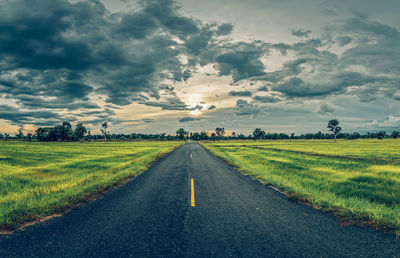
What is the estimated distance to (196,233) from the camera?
14.4 feet

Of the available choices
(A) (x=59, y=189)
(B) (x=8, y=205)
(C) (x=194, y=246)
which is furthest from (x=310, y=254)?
(A) (x=59, y=189)

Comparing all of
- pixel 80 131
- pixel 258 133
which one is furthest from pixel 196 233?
pixel 258 133

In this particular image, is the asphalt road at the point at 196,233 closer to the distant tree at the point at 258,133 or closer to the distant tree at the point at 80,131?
the distant tree at the point at 80,131

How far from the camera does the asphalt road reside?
367 centimetres

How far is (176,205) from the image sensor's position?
6406 millimetres

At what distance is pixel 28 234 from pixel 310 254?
6143mm

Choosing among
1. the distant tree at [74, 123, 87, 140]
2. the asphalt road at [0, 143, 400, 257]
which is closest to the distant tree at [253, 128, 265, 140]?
the distant tree at [74, 123, 87, 140]

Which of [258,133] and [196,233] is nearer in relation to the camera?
[196,233]

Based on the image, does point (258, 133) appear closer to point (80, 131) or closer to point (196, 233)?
point (80, 131)

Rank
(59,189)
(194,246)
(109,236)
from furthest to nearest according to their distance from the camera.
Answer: (59,189), (109,236), (194,246)

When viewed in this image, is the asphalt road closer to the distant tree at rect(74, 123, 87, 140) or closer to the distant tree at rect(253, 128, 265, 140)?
the distant tree at rect(74, 123, 87, 140)

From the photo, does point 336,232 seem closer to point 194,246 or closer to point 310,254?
point 310,254

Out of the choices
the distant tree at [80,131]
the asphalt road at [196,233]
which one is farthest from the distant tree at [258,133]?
the asphalt road at [196,233]

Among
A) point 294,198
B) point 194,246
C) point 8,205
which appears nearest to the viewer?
point 194,246
